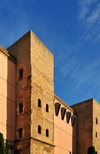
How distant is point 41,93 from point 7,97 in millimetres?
3405

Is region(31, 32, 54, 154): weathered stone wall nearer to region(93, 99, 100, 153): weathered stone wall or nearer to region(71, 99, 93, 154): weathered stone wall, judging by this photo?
region(71, 99, 93, 154): weathered stone wall

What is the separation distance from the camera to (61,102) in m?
32.2

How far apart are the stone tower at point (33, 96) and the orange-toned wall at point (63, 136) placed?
180 inches

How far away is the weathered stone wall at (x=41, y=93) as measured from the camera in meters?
23.0

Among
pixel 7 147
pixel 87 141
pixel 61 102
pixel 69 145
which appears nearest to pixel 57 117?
pixel 61 102

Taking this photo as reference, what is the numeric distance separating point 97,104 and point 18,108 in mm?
17743

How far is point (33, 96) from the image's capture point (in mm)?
23359

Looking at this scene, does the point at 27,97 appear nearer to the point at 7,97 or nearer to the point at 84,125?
the point at 7,97

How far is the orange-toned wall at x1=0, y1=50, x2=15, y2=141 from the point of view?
22.2 meters

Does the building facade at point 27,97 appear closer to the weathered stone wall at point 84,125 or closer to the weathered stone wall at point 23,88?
the weathered stone wall at point 23,88

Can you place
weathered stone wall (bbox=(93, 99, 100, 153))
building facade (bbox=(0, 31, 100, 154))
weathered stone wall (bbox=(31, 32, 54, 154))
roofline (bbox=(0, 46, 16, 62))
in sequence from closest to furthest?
building facade (bbox=(0, 31, 100, 154)) < weathered stone wall (bbox=(31, 32, 54, 154)) < roofline (bbox=(0, 46, 16, 62)) < weathered stone wall (bbox=(93, 99, 100, 153))

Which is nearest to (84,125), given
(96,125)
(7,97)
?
Result: (96,125)

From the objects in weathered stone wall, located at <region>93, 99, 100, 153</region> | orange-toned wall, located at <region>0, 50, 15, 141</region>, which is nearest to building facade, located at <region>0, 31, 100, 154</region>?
orange-toned wall, located at <region>0, 50, 15, 141</region>

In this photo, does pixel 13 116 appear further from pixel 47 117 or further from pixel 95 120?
pixel 95 120
